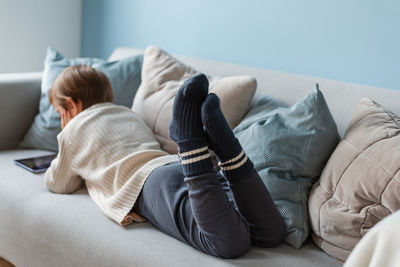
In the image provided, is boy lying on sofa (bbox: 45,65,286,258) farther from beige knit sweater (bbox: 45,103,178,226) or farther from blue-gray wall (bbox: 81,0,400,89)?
blue-gray wall (bbox: 81,0,400,89)

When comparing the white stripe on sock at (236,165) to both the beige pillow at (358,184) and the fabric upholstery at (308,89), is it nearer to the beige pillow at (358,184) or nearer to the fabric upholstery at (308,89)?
the beige pillow at (358,184)

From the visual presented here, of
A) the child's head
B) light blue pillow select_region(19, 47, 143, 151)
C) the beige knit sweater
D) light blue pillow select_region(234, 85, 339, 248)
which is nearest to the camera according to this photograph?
light blue pillow select_region(234, 85, 339, 248)

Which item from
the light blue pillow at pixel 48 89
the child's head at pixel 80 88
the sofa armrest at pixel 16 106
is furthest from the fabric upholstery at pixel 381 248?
the sofa armrest at pixel 16 106

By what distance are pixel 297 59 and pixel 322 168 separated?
780 millimetres

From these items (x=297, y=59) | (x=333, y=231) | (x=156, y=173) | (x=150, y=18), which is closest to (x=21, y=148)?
(x=156, y=173)

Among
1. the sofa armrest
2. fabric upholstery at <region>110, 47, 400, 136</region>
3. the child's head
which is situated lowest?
the sofa armrest

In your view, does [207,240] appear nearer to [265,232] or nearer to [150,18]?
[265,232]

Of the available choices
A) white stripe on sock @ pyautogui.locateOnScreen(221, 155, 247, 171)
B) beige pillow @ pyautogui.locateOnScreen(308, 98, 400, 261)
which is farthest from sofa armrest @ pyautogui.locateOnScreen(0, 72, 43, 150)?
beige pillow @ pyautogui.locateOnScreen(308, 98, 400, 261)

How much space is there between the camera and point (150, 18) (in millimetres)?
2811

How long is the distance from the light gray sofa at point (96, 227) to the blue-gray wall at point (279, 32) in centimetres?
27

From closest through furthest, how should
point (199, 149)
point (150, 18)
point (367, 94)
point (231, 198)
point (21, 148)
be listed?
point (199, 149)
point (231, 198)
point (367, 94)
point (21, 148)
point (150, 18)

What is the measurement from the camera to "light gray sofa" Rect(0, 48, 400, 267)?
4.45ft

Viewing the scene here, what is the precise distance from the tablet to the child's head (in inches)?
9.6

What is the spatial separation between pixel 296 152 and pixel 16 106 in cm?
128
